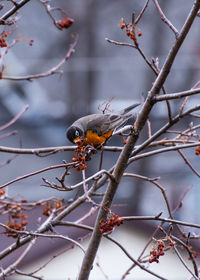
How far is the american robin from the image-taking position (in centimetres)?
260

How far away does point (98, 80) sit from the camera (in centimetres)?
672

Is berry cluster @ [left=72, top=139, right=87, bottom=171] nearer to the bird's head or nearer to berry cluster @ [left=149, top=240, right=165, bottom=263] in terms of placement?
berry cluster @ [left=149, top=240, right=165, bottom=263]

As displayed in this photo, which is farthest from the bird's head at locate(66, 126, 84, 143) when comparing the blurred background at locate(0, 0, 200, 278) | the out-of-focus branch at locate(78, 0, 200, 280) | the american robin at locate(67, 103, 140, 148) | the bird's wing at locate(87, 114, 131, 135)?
the blurred background at locate(0, 0, 200, 278)

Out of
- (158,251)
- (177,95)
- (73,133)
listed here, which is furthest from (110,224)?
(73,133)

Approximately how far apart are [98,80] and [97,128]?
13.1 ft

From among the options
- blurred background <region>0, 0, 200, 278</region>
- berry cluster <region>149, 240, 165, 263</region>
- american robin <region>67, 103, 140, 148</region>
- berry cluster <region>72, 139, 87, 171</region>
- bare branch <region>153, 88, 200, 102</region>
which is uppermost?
blurred background <region>0, 0, 200, 278</region>

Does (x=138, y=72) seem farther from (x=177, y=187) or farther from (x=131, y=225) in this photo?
(x=131, y=225)

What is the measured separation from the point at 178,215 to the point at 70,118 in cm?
192

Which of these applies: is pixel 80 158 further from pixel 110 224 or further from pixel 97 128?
pixel 97 128

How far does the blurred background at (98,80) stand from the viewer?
20.5ft

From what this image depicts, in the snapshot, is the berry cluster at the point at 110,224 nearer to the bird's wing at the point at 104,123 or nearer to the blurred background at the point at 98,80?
the bird's wing at the point at 104,123

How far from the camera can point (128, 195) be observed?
7.11 meters

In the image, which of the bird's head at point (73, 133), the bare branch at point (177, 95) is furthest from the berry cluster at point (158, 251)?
the bird's head at point (73, 133)

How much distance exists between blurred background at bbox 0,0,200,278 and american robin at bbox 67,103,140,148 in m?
3.07
